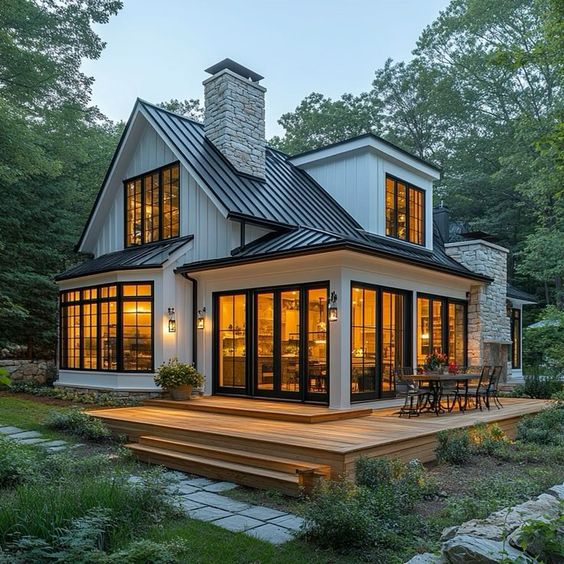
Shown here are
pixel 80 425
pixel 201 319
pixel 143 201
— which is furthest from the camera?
pixel 143 201

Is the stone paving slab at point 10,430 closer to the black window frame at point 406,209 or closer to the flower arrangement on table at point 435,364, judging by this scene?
the flower arrangement on table at point 435,364

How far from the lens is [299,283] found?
30.7 feet

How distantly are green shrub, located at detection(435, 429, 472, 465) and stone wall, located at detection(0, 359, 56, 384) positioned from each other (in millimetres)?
11160

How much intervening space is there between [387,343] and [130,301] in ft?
17.0

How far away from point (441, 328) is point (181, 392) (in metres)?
5.71

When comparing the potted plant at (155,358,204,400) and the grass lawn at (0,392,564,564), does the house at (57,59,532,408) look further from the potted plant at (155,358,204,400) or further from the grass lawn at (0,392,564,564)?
the grass lawn at (0,392,564,564)

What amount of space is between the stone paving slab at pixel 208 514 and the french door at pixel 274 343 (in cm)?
404

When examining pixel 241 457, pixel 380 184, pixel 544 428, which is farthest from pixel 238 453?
pixel 380 184

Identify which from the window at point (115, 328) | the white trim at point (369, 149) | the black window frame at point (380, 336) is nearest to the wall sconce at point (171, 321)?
the window at point (115, 328)

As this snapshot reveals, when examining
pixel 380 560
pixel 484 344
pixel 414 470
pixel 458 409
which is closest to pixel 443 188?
pixel 484 344

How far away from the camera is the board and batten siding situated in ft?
40.3

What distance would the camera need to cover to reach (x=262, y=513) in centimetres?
505

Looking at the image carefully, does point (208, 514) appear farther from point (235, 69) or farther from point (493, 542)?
point (235, 69)

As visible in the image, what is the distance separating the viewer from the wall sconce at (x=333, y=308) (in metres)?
8.69
